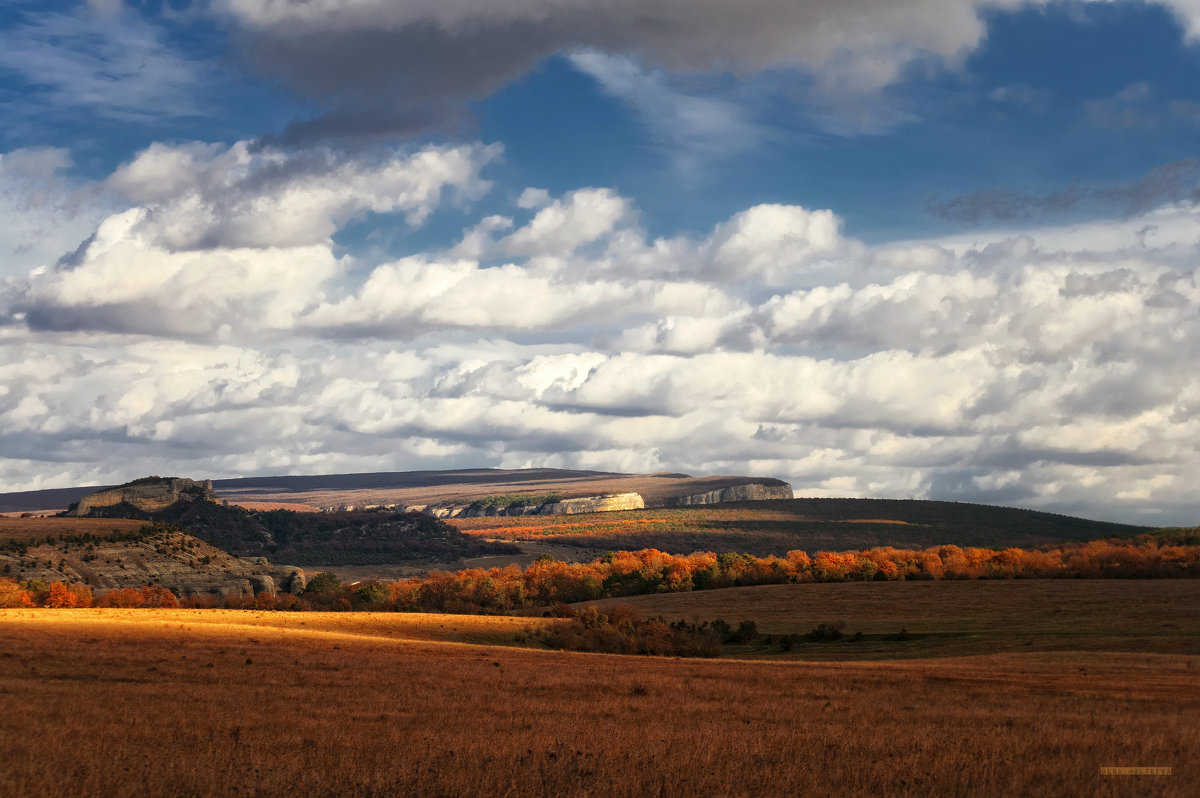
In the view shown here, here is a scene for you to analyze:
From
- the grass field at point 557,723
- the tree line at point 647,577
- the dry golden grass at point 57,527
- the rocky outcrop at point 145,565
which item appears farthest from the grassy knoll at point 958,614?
the dry golden grass at point 57,527

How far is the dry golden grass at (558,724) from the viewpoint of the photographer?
611 inches

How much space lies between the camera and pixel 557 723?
79.6ft

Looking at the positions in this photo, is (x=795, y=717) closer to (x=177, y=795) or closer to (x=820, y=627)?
(x=177, y=795)

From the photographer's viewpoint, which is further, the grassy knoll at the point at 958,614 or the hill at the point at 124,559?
the hill at the point at 124,559

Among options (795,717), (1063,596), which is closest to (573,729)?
(795,717)

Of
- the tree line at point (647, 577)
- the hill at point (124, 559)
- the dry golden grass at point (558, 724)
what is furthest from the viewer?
the hill at point (124, 559)

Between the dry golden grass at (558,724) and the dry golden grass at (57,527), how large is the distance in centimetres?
12834

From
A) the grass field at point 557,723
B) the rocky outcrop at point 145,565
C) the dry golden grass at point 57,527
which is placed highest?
the grass field at point 557,723

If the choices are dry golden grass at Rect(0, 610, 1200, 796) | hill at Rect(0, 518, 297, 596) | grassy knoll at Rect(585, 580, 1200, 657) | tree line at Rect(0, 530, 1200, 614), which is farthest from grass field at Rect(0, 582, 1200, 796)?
hill at Rect(0, 518, 297, 596)

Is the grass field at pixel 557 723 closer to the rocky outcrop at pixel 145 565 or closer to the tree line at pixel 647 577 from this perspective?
the tree line at pixel 647 577

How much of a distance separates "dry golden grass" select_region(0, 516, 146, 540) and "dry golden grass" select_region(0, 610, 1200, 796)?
128344 millimetres

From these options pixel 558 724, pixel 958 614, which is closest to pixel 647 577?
pixel 958 614

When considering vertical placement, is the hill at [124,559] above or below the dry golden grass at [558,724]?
below

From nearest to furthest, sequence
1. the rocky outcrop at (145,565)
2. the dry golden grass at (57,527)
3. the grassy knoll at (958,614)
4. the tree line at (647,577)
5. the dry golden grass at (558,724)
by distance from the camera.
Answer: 1. the dry golden grass at (558,724)
2. the grassy knoll at (958,614)
3. the tree line at (647,577)
4. the rocky outcrop at (145,565)
5. the dry golden grass at (57,527)
